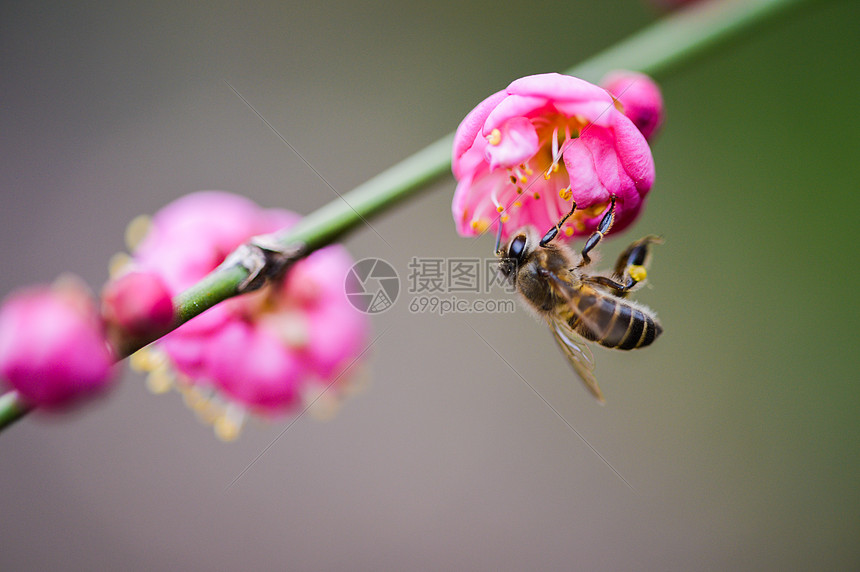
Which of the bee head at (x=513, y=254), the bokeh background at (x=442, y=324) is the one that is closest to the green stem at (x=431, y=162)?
the bee head at (x=513, y=254)

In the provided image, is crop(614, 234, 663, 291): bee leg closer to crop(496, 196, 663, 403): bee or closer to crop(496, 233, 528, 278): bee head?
crop(496, 196, 663, 403): bee

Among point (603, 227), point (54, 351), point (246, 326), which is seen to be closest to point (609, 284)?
point (603, 227)

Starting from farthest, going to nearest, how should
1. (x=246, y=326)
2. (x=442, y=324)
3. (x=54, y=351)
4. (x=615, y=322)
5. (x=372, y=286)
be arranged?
(x=442, y=324) → (x=372, y=286) → (x=246, y=326) → (x=615, y=322) → (x=54, y=351)

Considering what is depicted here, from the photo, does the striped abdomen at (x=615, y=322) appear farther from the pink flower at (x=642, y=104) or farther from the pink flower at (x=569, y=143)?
the pink flower at (x=642, y=104)

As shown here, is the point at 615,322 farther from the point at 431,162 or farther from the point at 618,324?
the point at 431,162

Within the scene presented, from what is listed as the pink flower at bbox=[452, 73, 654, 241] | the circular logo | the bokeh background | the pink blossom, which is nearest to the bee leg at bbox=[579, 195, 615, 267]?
the pink flower at bbox=[452, 73, 654, 241]

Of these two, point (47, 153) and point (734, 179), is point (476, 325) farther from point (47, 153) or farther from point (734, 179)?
point (47, 153)
